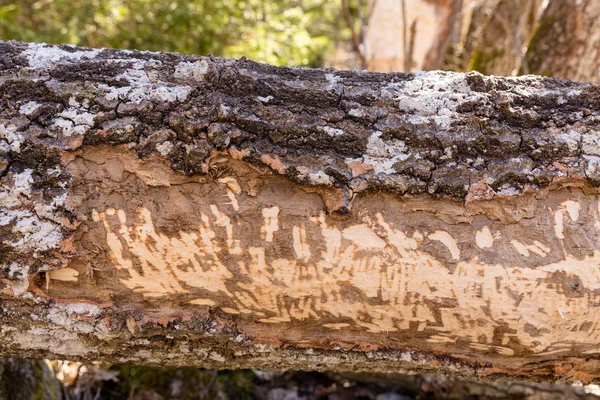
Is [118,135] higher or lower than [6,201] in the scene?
higher

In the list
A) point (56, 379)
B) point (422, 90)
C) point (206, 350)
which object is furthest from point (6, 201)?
point (56, 379)

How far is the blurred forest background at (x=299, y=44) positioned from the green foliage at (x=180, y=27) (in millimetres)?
12

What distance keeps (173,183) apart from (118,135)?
0.19 metres

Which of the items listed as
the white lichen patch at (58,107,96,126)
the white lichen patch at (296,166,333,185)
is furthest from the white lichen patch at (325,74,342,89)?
the white lichen patch at (58,107,96,126)

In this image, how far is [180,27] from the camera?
470 centimetres

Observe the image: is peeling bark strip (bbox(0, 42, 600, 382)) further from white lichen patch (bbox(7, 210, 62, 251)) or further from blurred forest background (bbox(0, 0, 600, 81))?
blurred forest background (bbox(0, 0, 600, 81))

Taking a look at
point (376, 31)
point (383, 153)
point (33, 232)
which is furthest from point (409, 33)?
point (33, 232)

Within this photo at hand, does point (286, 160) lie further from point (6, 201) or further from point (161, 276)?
point (6, 201)

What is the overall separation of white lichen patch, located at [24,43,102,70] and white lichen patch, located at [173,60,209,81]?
0.26 m

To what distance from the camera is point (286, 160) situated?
54.4 inches

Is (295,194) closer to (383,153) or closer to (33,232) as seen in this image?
(383,153)

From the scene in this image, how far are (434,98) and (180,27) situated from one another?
3.75 metres

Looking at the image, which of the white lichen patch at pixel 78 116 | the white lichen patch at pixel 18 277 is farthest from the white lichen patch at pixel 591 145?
the white lichen patch at pixel 18 277

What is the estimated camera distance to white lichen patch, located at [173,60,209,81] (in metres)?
1.43
